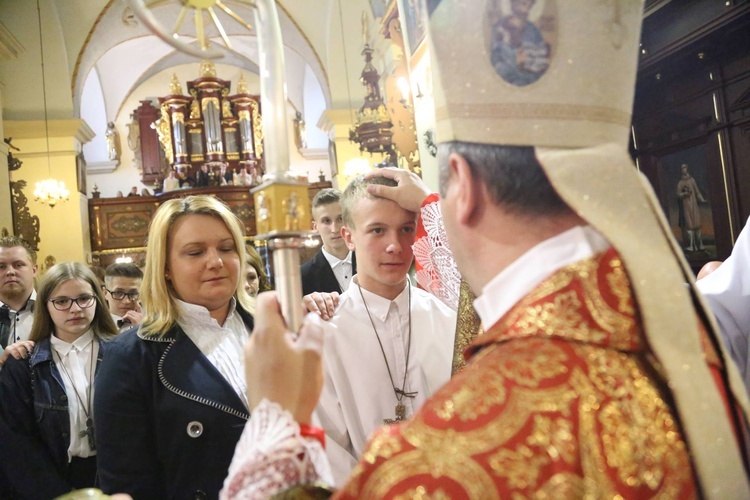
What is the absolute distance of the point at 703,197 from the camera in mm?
5145

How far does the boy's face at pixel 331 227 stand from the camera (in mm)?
4371

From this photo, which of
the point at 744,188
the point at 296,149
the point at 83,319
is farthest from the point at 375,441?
the point at 296,149

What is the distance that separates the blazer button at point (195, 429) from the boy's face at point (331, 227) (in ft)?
8.25

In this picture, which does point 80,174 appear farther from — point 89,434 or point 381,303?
point 381,303

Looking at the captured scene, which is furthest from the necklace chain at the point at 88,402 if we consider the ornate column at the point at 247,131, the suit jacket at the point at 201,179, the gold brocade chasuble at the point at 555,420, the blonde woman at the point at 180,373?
the ornate column at the point at 247,131

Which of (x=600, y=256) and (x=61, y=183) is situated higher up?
(x=61, y=183)

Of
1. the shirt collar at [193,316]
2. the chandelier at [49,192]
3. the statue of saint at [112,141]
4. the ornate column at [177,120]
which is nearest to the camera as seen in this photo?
the shirt collar at [193,316]

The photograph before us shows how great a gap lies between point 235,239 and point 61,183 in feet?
34.3

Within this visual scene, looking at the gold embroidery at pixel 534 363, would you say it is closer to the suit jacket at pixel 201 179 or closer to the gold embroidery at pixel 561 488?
the gold embroidery at pixel 561 488

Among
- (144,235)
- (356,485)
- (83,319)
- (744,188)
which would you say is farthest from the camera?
(144,235)

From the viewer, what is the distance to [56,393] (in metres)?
2.88

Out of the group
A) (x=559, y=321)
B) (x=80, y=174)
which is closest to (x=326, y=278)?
(x=559, y=321)

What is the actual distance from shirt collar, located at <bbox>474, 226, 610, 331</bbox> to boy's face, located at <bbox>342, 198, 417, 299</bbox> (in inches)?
39.8

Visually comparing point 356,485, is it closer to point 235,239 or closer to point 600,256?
point 600,256
